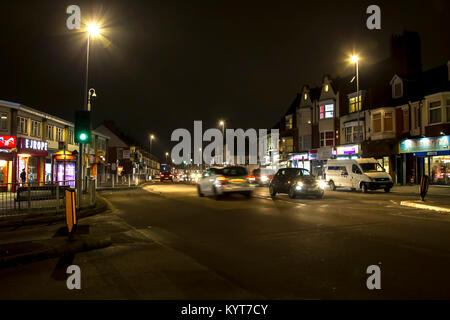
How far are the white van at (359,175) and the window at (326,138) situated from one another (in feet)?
53.6

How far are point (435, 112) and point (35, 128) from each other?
109ft

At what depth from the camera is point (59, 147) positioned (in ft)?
114

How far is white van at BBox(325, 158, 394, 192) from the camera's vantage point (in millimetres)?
24125

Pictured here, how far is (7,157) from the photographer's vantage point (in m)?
26.1

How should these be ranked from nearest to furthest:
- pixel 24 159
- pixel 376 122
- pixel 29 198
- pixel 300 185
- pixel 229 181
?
pixel 29 198
pixel 229 181
pixel 300 185
pixel 24 159
pixel 376 122

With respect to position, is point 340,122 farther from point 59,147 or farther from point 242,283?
point 242,283

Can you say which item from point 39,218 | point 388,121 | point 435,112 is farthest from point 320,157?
point 39,218

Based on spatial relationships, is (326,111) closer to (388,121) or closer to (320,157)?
(320,157)

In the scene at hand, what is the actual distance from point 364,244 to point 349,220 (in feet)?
11.8

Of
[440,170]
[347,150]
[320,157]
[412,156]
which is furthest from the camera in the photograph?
[320,157]

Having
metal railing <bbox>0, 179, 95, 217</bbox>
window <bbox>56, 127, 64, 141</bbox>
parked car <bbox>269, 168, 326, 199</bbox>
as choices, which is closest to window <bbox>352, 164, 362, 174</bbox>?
parked car <bbox>269, 168, 326, 199</bbox>

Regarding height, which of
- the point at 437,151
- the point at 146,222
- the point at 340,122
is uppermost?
the point at 340,122
